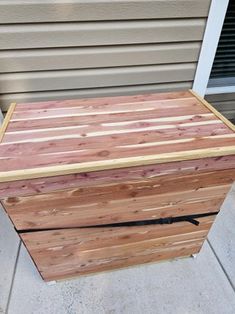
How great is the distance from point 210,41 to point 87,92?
2.64 ft

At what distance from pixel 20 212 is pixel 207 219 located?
905 mm

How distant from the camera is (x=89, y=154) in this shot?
3.08 ft

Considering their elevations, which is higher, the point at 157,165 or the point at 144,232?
the point at 157,165

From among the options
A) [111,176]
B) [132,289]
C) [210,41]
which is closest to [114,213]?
[111,176]

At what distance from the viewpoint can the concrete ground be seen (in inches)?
49.1

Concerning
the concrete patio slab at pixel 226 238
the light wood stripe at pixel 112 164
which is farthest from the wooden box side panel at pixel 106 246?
→ the light wood stripe at pixel 112 164

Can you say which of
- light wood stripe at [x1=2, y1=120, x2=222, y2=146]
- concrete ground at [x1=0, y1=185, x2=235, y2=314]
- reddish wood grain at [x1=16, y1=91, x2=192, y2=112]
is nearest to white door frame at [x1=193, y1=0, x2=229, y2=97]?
reddish wood grain at [x1=16, y1=91, x2=192, y2=112]

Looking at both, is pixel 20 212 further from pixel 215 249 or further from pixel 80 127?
pixel 215 249

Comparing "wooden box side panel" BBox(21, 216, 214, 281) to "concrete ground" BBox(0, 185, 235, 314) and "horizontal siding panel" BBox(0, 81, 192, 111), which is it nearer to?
"concrete ground" BBox(0, 185, 235, 314)

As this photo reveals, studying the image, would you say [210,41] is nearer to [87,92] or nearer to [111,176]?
[87,92]

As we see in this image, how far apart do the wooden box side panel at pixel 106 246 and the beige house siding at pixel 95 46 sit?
88cm

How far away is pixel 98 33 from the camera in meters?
1.35

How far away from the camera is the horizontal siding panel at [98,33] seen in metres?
1.28


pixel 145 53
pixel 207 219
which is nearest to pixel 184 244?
pixel 207 219
